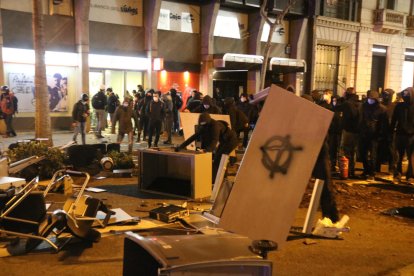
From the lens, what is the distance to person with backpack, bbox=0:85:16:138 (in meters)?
16.3

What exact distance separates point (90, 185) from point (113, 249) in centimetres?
407

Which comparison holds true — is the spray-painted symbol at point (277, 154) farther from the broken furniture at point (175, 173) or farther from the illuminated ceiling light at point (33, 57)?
the illuminated ceiling light at point (33, 57)

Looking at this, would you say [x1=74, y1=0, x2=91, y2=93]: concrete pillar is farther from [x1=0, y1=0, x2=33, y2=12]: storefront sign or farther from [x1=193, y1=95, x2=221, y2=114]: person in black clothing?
[x1=193, y1=95, x2=221, y2=114]: person in black clothing

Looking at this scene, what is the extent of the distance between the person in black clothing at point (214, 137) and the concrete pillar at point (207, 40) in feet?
47.4

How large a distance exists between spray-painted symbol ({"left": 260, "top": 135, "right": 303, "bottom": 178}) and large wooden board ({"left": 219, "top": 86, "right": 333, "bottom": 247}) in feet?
0.04

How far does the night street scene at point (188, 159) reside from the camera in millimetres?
5387

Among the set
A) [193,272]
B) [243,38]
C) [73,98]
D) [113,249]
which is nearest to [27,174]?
[113,249]

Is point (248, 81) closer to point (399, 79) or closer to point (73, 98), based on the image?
point (73, 98)

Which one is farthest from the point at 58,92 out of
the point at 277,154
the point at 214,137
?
the point at 277,154

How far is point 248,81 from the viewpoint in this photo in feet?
86.2

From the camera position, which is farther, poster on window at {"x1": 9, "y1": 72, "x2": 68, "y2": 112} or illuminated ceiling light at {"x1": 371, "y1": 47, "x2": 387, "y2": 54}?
illuminated ceiling light at {"x1": 371, "y1": 47, "x2": 387, "y2": 54}

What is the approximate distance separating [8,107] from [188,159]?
398 inches

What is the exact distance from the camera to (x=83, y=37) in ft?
61.9

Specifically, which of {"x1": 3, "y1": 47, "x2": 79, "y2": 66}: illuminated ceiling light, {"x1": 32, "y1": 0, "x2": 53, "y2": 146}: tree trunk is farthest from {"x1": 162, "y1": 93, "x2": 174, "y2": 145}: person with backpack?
{"x1": 32, "y1": 0, "x2": 53, "y2": 146}: tree trunk
